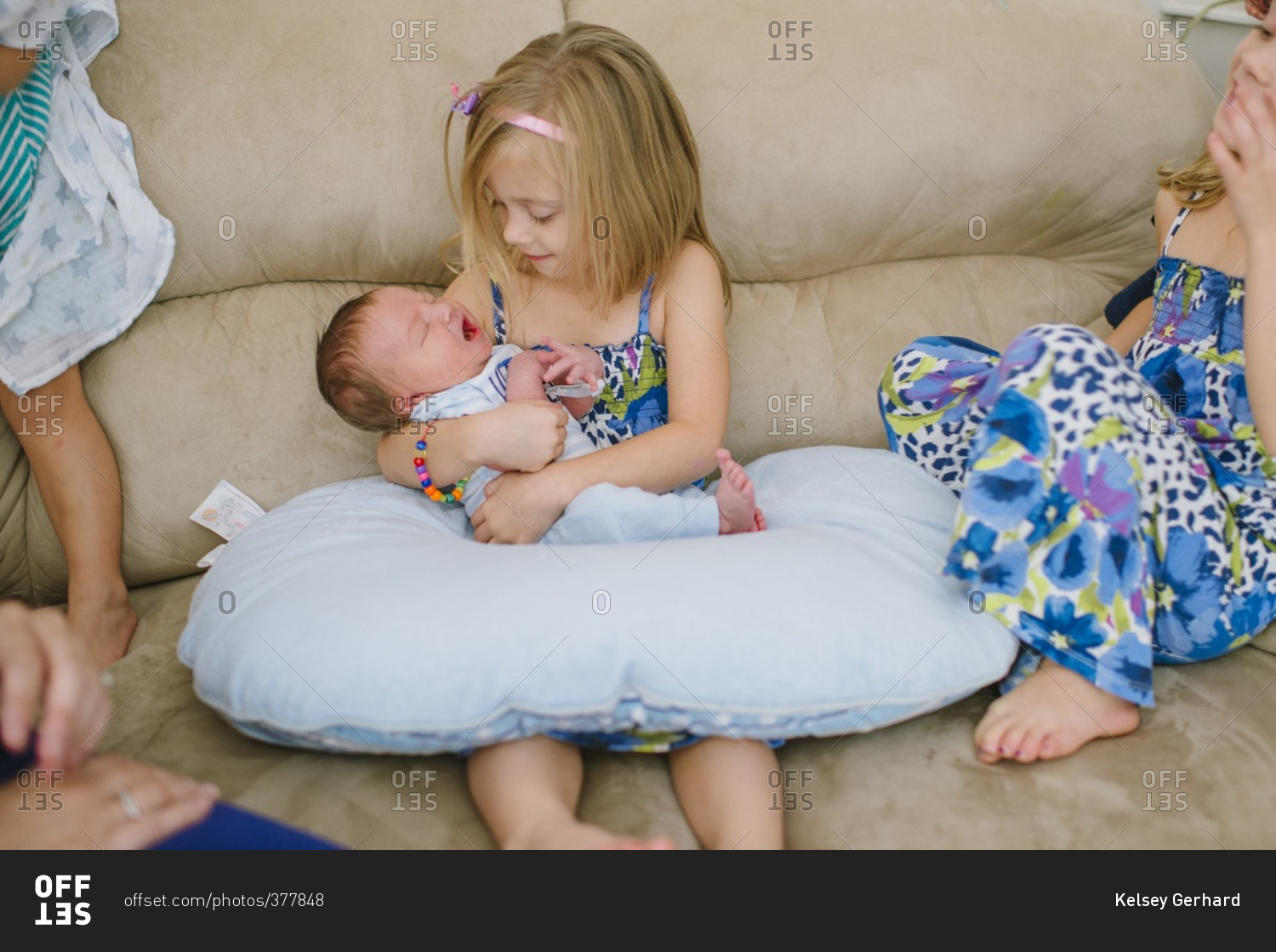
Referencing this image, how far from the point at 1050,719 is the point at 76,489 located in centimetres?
128

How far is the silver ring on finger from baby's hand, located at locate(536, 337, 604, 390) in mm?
715

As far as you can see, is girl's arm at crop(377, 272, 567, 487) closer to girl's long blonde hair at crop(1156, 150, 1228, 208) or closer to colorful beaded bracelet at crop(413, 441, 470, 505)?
colorful beaded bracelet at crop(413, 441, 470, 505)

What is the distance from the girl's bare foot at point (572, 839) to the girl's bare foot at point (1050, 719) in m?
0.41

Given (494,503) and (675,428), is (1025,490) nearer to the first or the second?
(675,428)

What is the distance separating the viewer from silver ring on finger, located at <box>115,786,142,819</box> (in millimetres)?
884

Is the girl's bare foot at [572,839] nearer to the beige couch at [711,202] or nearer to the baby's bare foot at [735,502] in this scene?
the beige couch at [711,202]

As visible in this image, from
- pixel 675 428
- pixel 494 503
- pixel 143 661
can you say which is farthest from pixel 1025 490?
pixel 143 661

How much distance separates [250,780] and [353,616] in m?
0.22

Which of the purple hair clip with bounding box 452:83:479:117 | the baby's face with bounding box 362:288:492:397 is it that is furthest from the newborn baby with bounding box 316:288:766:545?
the purple hair clip with bounding box 452:83:479:117

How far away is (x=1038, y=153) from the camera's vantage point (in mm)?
1662

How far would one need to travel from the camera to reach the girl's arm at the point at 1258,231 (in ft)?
3.82

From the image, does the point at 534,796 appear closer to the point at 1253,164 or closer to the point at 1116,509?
the point at 1116,509

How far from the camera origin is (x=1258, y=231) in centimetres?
118

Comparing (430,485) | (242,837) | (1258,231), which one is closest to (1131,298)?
(1258,231)
